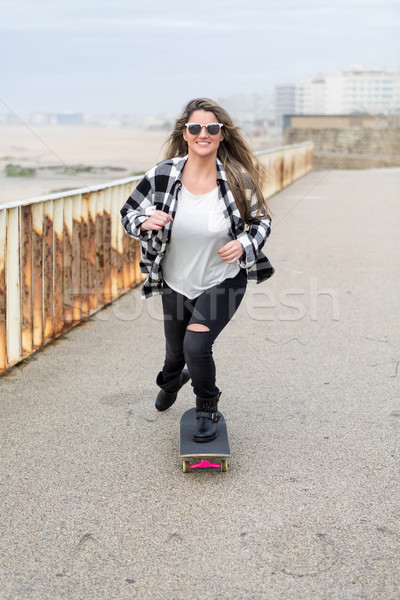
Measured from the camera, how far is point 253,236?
381 centimetres

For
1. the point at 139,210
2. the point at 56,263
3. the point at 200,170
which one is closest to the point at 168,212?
the point at 139,210

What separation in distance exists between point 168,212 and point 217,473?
1.33 meters

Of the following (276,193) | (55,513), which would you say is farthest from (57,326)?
(276,193)

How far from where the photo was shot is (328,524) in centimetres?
328

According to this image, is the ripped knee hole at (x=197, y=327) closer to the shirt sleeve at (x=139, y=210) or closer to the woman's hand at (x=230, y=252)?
the woman's hand at (x=230, y=252)

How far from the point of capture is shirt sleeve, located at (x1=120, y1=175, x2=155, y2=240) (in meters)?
3.76

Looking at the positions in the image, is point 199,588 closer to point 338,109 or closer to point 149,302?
point 149,302

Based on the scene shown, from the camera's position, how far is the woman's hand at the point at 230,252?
365cm

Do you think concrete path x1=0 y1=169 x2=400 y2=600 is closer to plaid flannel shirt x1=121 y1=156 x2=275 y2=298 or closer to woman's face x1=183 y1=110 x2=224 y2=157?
plaid flannel shirt x1=121 y1=156 x2=275 y2=298

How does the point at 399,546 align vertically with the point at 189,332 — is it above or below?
below

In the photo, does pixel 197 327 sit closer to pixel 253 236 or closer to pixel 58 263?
pixel 253 236

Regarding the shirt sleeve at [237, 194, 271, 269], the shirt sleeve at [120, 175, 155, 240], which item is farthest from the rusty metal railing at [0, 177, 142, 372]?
the shirt sleeve at [237, 194, 271, 269]

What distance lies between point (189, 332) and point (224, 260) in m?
0.41

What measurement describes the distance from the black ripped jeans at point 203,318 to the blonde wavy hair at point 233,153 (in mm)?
380
